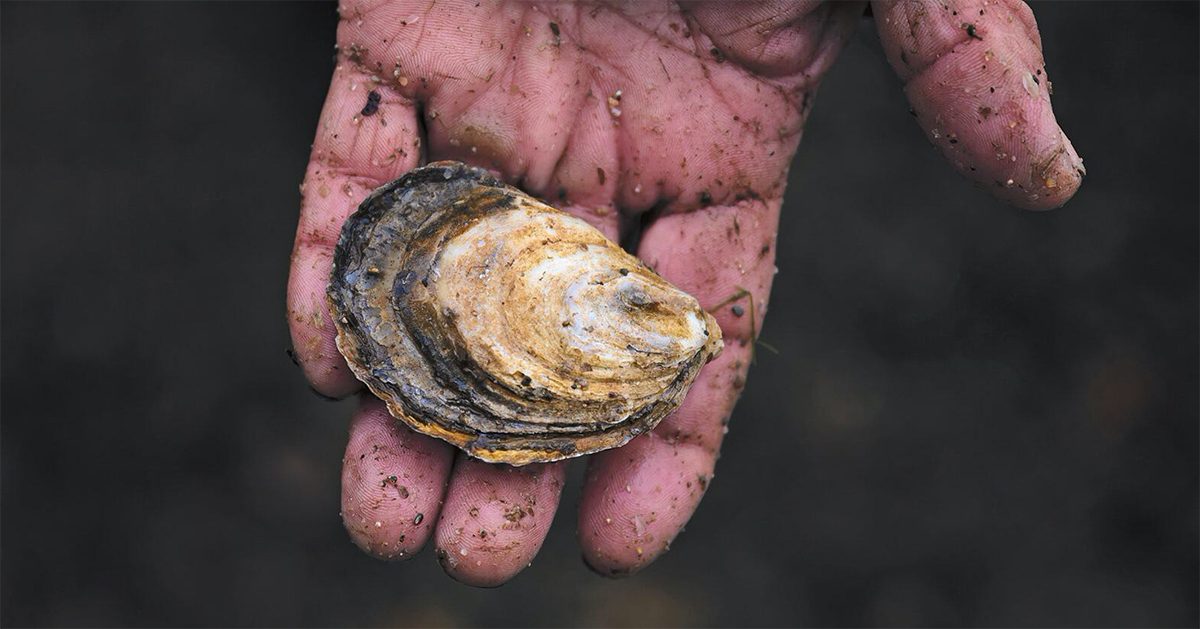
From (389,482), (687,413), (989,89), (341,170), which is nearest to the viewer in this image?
(989,89)

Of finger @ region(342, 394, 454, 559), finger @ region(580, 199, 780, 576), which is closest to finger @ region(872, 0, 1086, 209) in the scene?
finger @ region(580, 199, 780, 576)

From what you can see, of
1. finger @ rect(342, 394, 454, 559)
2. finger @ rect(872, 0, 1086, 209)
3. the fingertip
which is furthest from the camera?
the fingertip

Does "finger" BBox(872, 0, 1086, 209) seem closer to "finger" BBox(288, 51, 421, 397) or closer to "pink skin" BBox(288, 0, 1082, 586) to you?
"pink skin" BBox(288, 0, 1082, 586)

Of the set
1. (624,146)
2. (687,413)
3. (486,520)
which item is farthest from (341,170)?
(687,413)

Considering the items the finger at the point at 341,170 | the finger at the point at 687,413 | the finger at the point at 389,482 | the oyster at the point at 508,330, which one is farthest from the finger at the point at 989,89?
the finger at the point at 389,482

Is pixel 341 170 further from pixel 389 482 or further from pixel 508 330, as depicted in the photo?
pixel 389 482

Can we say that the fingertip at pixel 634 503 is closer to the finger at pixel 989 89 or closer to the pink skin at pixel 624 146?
the pink skin at pixel 624 146

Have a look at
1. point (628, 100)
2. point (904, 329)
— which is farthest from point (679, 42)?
point (904, 329)
